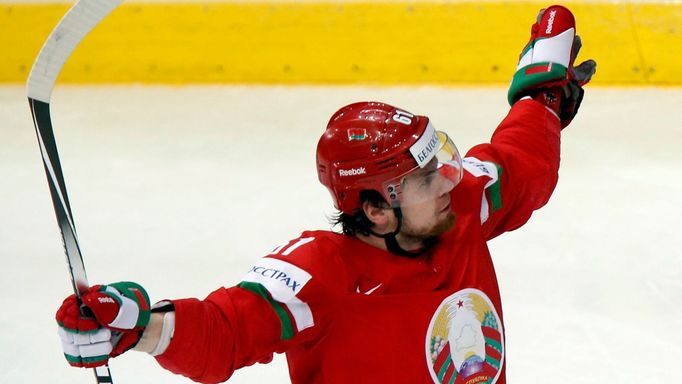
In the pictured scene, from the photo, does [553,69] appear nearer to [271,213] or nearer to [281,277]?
[281,277]

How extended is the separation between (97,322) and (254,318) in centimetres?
26

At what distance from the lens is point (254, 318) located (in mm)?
1771

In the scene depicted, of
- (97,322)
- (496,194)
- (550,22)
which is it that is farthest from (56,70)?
(550,22)

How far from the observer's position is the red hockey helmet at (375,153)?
6.26 ft

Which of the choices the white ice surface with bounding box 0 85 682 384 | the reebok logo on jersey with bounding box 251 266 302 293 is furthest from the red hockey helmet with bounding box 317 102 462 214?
the white ice surface with bounding box 0 85 682 384

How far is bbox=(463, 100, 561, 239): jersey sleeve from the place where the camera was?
2170mm

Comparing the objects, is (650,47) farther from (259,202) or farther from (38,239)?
(38,239)

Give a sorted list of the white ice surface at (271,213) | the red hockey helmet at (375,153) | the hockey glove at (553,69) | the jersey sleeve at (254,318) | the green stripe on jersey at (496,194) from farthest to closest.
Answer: the white ice surface at (271,213), the hockey glove at (553,69), the green stripe on jersey at (496,194), the red hockey helmet at (375,153), the jersey sleeve at (254,318)

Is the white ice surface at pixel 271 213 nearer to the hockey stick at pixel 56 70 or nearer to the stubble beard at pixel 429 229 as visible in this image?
the stubble beard at pixel 429 229

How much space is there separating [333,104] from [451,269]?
3.04 m

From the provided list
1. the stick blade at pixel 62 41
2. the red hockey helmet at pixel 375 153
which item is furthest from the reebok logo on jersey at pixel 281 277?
the stick blade at pixel 62 41

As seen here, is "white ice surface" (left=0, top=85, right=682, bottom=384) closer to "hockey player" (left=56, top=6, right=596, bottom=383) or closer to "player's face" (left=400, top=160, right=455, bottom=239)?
"hockey player" (left=56, top=6, right=596, bottom=383)

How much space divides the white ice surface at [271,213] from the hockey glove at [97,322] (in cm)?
144

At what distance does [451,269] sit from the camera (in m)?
2.01
